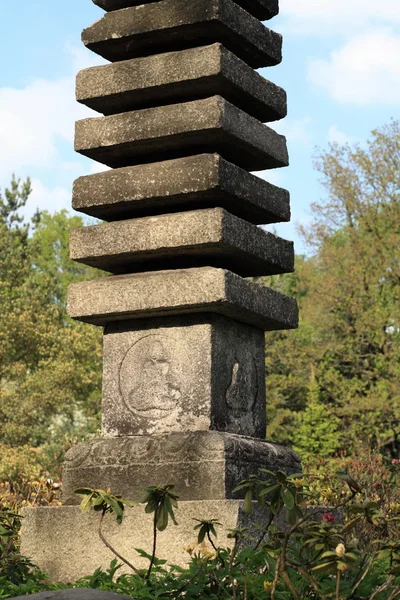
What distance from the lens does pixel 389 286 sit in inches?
1089

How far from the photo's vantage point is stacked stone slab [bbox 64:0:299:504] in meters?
6.81

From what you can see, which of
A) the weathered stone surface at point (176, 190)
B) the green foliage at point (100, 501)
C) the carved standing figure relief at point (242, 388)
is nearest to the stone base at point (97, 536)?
the carved standing figure relief at point (242, 388)

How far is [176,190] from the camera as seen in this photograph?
7117 mm

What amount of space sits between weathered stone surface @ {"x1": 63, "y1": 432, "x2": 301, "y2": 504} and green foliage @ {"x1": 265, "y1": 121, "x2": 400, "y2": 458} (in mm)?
19397

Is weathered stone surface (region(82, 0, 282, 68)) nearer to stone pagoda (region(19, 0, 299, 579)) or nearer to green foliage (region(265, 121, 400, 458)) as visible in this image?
stone pagoda (region(19, 0, 299, 579))

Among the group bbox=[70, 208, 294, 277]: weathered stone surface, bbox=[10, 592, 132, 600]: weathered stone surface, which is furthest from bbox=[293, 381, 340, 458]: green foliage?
bbox=[10, 592, 132, 600]: weathered stone surface

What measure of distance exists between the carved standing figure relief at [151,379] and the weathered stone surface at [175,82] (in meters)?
1.96

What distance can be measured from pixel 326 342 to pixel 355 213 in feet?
13.3

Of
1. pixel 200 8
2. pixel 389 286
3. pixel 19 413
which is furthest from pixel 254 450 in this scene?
pixel 389 286

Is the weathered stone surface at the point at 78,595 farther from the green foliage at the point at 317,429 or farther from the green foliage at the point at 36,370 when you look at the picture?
the green foliage at the point at 317,429

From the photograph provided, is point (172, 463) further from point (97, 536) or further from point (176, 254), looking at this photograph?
point (176, 254)

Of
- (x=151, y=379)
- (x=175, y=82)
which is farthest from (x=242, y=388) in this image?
(x=175, y=82)

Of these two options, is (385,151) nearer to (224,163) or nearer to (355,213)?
(355,213)

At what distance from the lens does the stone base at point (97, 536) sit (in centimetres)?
611
